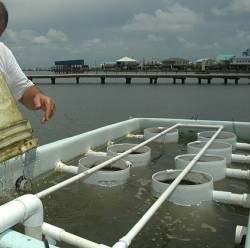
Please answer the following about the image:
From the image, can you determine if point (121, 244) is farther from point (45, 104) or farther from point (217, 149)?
point (217, 149)

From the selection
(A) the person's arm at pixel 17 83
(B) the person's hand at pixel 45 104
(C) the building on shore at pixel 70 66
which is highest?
(A) the person's arm at pixel 17 83

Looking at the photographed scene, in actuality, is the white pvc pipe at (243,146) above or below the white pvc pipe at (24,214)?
below

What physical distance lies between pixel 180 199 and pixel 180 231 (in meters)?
0.70

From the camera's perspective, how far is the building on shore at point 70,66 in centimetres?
11581

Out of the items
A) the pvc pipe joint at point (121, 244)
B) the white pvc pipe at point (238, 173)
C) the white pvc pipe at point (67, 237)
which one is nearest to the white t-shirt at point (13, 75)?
the white pvc pipe at point (67, 237)

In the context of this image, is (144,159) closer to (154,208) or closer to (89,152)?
(89,152)

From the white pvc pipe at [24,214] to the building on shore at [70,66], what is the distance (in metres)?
113

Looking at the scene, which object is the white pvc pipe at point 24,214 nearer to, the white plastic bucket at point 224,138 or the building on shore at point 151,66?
the white plastic bucket at point 224,138

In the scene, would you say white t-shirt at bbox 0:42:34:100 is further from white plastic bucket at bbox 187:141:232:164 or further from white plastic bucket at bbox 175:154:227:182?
white plastic bucket at bbox 187:141:232:164

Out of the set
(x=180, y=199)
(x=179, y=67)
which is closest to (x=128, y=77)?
(x=179, y=67)

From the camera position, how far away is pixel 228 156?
7.14 meters

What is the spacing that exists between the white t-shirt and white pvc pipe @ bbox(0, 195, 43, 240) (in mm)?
1683

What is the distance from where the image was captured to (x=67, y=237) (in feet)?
10.7

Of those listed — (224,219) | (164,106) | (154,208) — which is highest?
(154,208)
